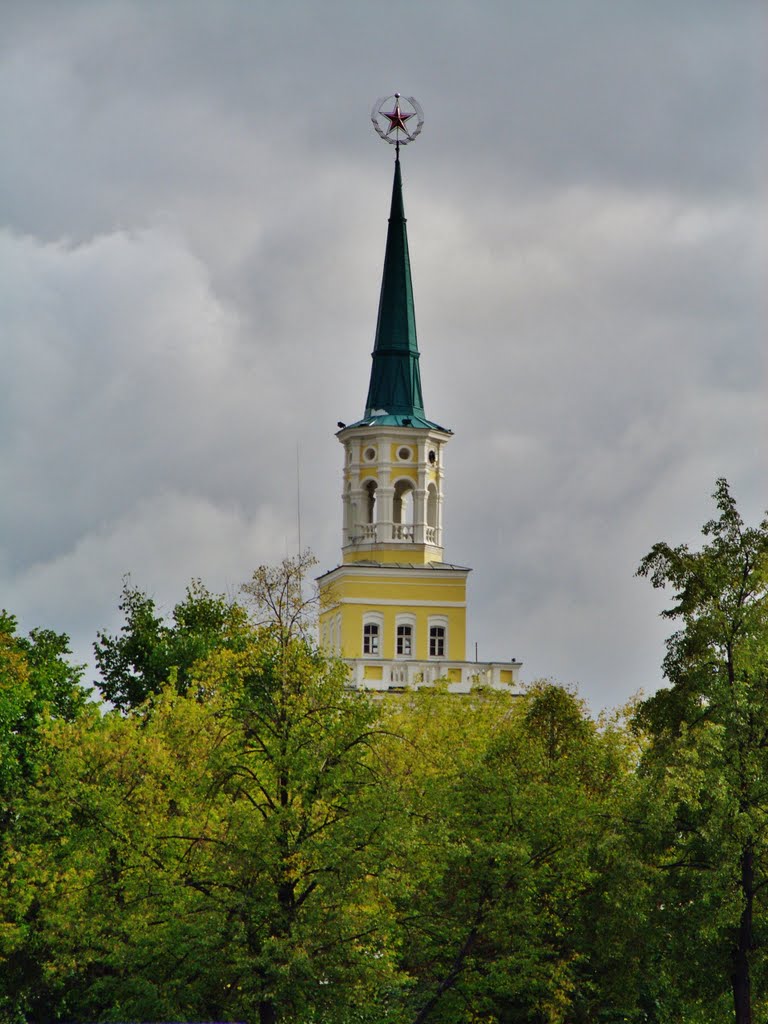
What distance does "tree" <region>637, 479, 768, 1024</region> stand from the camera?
4728 centimetres

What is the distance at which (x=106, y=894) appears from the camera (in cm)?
5012

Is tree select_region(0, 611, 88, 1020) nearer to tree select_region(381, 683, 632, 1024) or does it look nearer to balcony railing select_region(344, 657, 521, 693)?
tree select_region(381, 683, 632, 1024)

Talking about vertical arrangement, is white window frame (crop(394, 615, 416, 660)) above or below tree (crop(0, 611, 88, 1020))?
above

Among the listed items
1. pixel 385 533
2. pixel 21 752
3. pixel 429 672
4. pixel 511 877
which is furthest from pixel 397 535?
pixel 511 877

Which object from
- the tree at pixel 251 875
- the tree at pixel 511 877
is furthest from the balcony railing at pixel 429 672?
the tree at pixel 251 875

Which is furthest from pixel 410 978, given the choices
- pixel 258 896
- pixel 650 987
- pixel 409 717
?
pixel 409 717

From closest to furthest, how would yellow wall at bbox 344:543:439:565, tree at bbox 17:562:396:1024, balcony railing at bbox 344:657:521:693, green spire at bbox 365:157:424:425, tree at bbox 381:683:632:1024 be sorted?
tree at bbox 17:562:396:1024 → tree at bbox 381:683:632:1024 → balcony railing at bbox 344:657:521:693 → yellow wall at bbox 344:543:439:565 → green spire at bbox 365:157:424:425

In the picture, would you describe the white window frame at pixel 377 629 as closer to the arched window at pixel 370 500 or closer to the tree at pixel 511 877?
the arched window at pixel 370 500

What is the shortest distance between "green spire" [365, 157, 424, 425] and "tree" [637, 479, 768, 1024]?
199ft

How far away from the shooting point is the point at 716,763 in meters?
47.9

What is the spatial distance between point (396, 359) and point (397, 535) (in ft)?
29.1

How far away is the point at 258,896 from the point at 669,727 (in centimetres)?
981

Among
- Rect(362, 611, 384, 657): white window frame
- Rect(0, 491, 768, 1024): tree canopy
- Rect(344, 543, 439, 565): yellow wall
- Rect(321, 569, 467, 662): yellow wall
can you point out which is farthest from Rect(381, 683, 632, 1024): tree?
Rect(344, 543, 439, 565): yellow wall

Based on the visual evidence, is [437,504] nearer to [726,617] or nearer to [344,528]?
[344,528]
